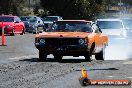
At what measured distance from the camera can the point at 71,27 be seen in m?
19.5

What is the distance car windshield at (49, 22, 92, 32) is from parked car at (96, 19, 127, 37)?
9.27 meters

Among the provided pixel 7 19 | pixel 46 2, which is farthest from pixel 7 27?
pixel 46 2

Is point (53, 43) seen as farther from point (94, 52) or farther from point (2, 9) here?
point (2, 9)

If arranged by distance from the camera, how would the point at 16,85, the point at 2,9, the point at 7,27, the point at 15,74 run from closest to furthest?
Result: the point at 16,85
the point at 15,74
the point at 7,27
the point at 2,9

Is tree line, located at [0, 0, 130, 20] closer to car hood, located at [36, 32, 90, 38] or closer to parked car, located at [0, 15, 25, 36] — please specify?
parked car, located at [0, 15, 25, 36]

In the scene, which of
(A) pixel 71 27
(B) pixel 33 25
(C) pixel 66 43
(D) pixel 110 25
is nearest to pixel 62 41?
(C) pixel 66 43

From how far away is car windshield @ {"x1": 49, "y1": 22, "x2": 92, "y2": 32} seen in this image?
19.4 m

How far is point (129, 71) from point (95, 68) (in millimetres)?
1274

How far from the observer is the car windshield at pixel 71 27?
19438 mm

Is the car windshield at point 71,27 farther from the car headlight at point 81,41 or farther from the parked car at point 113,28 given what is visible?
the parked car at point 113,28

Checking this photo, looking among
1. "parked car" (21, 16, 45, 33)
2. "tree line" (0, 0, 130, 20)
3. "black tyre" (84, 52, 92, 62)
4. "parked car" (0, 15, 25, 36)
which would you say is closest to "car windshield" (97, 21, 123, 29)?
"black tyre" (84, 52, 92, 62)

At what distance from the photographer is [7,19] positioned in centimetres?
4091

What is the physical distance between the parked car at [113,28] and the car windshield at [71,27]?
30.4ft

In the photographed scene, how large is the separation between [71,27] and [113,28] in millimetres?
9966
